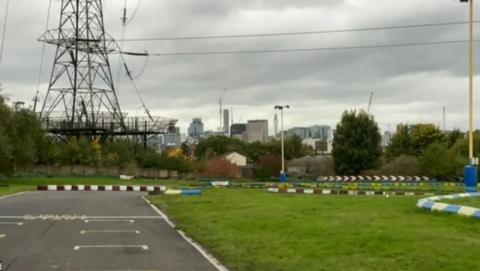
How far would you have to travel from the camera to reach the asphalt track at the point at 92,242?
1313 centimetres

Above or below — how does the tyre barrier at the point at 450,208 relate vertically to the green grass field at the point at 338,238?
above

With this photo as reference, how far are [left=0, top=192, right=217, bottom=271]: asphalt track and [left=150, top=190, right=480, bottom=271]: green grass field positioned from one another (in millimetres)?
874

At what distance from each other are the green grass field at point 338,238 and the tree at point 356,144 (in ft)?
207

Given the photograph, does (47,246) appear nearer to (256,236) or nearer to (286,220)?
(256,236)

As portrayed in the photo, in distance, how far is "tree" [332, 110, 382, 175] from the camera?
88062 mm

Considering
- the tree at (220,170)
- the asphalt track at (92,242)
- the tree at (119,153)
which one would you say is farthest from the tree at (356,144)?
the asphalt track at (92,242)

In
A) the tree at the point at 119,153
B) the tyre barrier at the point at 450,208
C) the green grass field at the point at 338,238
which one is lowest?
the green grass field at the point at 338,238

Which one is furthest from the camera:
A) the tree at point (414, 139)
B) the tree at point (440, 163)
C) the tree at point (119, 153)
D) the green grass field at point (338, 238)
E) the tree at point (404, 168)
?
the tree at point (414, 139)

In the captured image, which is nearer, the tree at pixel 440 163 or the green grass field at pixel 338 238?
the green grass field at pixel 338 238

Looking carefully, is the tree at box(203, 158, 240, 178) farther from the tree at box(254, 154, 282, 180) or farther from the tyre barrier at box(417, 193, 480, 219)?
the tyre barrier at box(417, 193, 480, 219)

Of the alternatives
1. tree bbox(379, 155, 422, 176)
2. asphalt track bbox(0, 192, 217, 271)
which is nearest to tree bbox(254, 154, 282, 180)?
tree bbox(379, 155, 422, 176)

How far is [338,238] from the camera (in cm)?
1612

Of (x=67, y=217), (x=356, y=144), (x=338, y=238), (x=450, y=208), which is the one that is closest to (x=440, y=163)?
(x=356, y=144)

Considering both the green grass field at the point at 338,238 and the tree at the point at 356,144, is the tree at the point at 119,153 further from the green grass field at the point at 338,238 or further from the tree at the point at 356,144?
the green grass field at the point at 338,238
